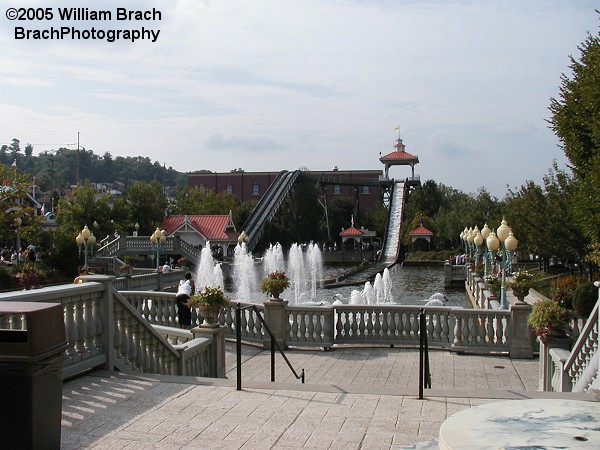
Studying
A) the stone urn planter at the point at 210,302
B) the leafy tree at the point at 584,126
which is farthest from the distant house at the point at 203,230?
the stone urn planter at the point at 210,302

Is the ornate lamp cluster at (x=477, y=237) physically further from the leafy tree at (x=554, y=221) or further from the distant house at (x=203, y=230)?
the distant house at (x=203, y=230)

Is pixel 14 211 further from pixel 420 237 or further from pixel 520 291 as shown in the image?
pixel 420 237

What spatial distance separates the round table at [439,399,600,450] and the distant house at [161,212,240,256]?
67.9m

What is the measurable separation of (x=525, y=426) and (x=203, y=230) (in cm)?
7151

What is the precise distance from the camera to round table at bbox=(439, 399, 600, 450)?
4.53 metres

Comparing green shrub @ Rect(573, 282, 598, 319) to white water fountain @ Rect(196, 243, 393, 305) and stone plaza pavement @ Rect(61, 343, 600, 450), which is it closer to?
white water fountain @ Rect(196, 243, 393, 305)

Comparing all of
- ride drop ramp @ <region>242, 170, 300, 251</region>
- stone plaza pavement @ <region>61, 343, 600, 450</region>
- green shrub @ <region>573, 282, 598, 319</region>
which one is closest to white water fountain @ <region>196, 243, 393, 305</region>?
green shrub @ <region>573, 282, 598, 319</region>

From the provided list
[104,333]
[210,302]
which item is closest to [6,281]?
[210,302]

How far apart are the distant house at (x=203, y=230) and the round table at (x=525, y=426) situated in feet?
223

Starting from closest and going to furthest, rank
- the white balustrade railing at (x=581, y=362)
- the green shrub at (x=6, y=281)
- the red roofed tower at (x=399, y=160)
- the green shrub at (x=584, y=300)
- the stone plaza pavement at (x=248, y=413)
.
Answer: the stone plaza pavement at (x=248, y=413), the white balustrade railing at (x=581, y=362), the green shrub at (x=584, y=300), the green shrub at (x=6, y=281), the red roofed tower at (x=399, y=160)

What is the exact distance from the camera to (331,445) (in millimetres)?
6258

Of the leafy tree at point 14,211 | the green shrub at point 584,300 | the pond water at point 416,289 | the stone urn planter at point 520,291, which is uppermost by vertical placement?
the leafy tree at point 14,211

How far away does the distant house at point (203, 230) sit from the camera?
244 feet

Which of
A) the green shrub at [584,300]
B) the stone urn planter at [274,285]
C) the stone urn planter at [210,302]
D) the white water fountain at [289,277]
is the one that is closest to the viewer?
the stone urn planter at [210,302]
